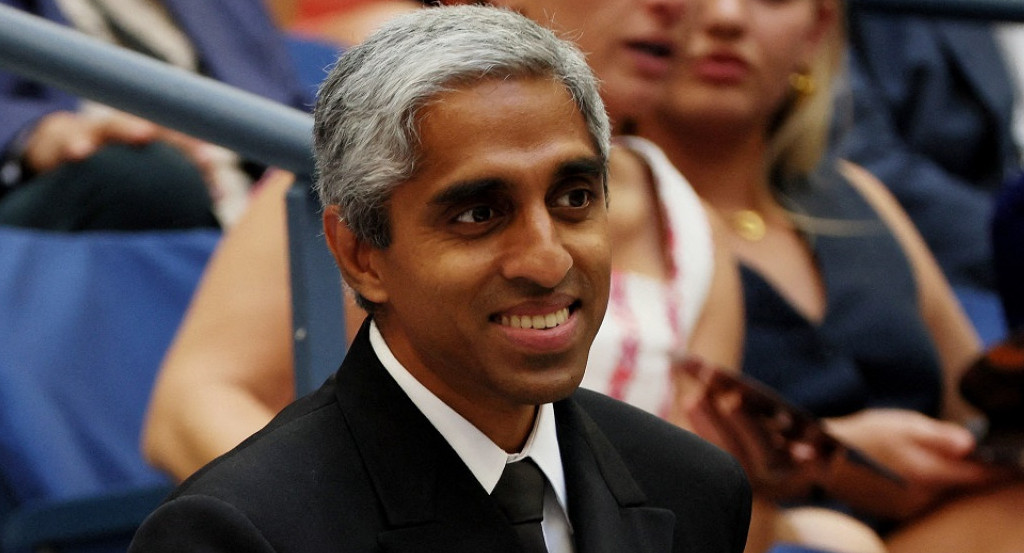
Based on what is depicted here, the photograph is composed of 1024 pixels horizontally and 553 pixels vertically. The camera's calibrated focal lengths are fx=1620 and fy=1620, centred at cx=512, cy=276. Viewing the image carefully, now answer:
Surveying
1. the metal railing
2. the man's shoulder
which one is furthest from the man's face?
the metal railing

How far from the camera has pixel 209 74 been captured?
318cm

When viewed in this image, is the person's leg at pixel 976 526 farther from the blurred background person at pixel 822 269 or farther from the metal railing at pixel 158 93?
the metal railing at pixel 158 93

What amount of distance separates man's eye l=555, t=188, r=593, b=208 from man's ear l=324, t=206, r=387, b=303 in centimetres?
16

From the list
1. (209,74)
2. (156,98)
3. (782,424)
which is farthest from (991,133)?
(156,98)

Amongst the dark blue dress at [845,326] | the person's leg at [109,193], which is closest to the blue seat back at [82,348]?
the person's leg at [109,193]

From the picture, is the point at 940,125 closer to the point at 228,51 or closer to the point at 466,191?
the point at 228,51

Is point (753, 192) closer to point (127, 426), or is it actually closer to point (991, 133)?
point (127, 426)

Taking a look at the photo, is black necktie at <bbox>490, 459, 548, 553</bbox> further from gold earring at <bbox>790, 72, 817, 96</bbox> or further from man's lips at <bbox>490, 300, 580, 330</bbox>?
gold earring at <bbox>790, 72, 817, 96</bbox>

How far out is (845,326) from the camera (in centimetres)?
275

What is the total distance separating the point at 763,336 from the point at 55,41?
1275 mm

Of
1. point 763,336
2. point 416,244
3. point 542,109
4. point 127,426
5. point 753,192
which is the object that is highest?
point 542,109

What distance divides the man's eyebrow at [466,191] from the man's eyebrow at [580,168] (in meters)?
0.05

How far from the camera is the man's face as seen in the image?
1244 millimetres

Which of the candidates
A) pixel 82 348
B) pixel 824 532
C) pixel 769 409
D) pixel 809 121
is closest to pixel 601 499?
pixel 769 409
